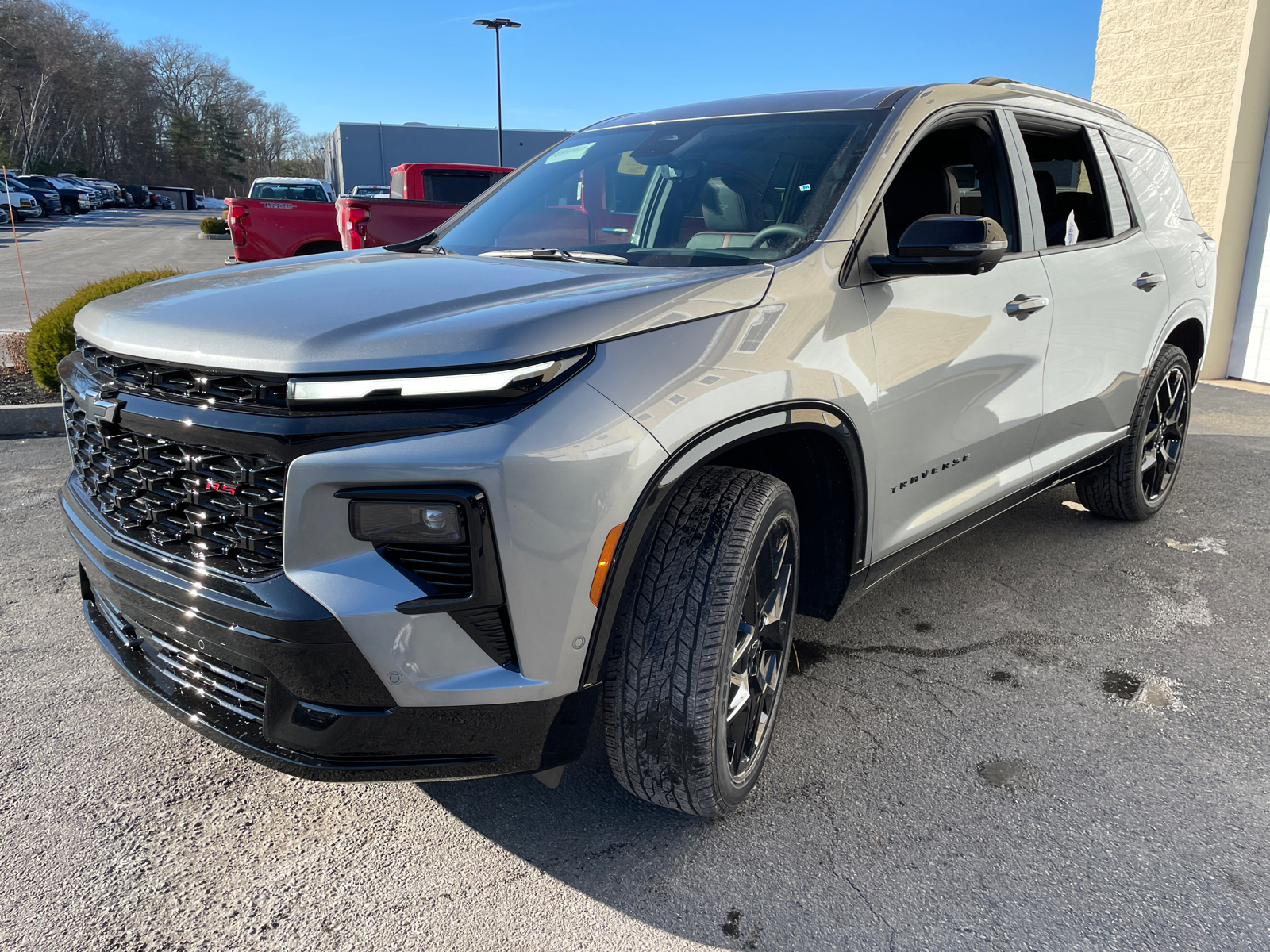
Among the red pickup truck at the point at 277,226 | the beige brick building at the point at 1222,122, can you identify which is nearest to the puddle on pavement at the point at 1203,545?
the beige brick building at the point at 1222,122

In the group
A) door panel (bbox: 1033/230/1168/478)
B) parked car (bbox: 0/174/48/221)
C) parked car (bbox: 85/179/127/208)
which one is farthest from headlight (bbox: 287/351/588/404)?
parked car (bbox: 85/179/127/208)

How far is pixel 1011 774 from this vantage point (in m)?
2.43

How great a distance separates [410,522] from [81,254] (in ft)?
90.7

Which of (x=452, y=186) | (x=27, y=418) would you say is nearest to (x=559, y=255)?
(x=27, y=418)

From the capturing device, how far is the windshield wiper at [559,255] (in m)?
2.48

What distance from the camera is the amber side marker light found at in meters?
1.75

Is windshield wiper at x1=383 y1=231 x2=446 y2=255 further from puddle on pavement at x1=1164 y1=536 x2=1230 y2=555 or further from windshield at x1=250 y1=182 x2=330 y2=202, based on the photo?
windshield at x1=250 y1=182 x2=330 y2=202

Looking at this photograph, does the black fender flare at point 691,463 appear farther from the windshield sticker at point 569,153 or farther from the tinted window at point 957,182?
the windshield sticker at point 569,153

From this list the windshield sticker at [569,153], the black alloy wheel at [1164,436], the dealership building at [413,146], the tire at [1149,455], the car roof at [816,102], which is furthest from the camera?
the dealership building at [413,146]

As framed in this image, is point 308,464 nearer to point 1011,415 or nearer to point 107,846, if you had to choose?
point 107,846

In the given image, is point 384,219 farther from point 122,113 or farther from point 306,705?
point 122,113

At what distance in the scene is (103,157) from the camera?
94312 millimetres

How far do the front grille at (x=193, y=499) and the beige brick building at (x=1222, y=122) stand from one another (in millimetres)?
9297

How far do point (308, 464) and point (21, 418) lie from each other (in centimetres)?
568
